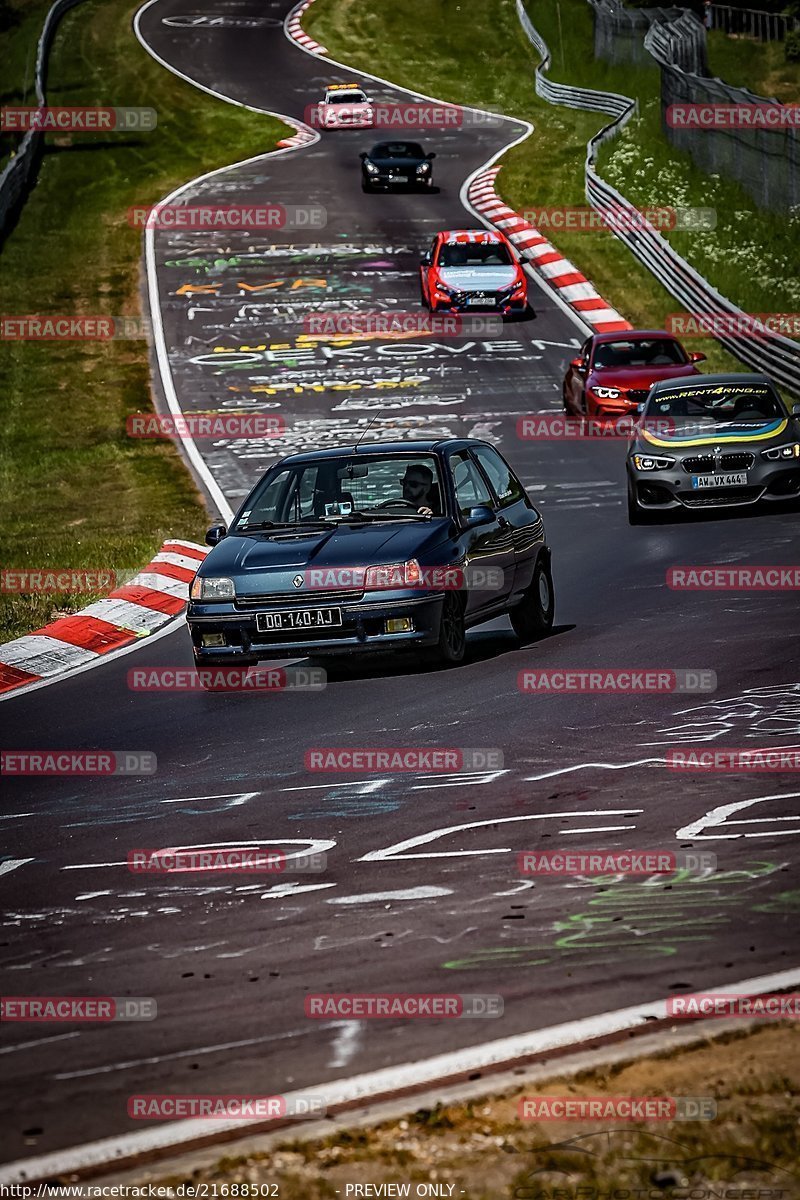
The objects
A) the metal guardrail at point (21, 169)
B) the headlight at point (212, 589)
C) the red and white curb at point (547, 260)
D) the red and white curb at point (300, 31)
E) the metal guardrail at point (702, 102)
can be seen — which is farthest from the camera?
the red and white curb at point (300, 31)

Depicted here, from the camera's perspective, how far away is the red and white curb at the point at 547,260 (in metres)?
33.4

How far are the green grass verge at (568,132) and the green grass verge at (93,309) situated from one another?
313 inches

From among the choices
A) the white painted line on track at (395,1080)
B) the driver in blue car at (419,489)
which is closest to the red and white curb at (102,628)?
the driver in blue car at (419,489)

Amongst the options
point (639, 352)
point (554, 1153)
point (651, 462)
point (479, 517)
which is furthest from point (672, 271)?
point (554, 1153)

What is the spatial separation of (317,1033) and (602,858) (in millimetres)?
2063

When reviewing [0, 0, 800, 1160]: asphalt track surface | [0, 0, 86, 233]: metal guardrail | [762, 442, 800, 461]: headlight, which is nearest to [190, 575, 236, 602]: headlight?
[0, 0, 800, 1160]: asphalt track surface

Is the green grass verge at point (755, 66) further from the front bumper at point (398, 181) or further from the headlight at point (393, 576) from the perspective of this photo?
the headlight at point (393, 576)

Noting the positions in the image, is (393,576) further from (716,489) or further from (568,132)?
(568,132)

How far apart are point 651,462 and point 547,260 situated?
65.6 ft

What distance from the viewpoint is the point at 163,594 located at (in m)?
16.3

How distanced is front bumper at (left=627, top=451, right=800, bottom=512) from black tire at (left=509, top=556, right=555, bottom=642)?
497 cm

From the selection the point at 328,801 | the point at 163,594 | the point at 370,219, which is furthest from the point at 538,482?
the point at 370,219

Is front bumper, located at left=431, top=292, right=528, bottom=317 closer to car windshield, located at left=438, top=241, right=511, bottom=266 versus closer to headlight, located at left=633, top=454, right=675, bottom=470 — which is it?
car windshield, located at left=438, top=241, right=511, bottom=266

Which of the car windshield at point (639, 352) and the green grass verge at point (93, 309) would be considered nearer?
the green grass verge at point (93, 309)
